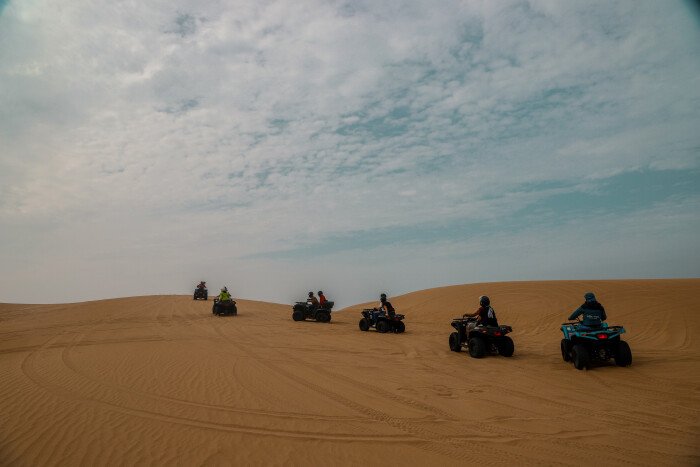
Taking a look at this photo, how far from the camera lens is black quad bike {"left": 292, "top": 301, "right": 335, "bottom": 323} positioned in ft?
78.7

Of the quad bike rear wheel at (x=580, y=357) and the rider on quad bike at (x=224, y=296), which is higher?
the rider on quad bike at (x=224, y=296)

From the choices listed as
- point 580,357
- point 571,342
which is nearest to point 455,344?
point 571,342

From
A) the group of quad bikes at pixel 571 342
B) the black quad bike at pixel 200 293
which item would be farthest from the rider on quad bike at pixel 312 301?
the black quad bike at pixel 200 293

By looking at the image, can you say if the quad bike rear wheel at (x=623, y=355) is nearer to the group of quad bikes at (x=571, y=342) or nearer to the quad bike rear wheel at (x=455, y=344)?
the group of quad bikes at (x=571, y=342)

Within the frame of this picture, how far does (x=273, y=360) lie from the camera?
11.9m

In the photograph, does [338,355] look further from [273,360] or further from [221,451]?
[221,451]

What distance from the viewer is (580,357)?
1038 centimetres

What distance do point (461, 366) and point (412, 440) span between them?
19.2 feet

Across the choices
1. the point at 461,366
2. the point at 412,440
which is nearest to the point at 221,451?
the point at 412,440

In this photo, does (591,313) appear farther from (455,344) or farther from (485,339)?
(455,344)

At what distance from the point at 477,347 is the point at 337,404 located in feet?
20.7

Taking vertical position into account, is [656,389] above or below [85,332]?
below

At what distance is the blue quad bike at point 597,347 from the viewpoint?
10.4 meters

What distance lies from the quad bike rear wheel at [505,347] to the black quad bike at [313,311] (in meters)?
12.5
